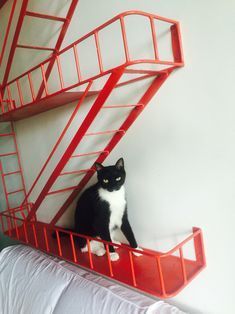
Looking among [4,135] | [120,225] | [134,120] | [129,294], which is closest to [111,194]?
[120,225]

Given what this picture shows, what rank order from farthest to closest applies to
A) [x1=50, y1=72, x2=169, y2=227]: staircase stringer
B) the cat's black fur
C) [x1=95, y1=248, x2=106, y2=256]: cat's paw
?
[x1=95, y1=248, x2=106, y2=256]: cat's paw → the cat's black fur → [x1=50, y1=72, x2=169, y2=227]: staircase stringer

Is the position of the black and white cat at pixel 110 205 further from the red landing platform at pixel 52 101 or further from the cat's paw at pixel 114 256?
the red landing platform at pixel 52 101

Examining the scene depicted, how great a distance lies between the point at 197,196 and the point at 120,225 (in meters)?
0.37

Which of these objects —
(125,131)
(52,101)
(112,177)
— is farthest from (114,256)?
(52,101)

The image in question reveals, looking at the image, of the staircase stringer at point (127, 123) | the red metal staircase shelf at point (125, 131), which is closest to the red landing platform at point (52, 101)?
the red metal staircase shelf at point (125, 131)

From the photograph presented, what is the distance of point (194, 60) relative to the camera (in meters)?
0.88

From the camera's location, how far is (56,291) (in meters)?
1.24

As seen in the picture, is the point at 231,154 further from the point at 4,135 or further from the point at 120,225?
the point at 4,135

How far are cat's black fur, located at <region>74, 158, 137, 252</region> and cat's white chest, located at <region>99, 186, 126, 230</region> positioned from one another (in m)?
0.01

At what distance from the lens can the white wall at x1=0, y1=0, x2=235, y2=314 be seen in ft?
2.73

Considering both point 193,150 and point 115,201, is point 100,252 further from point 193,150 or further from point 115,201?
point 193,150

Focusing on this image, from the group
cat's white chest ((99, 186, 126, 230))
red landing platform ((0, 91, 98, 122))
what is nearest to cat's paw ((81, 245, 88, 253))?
cat's white chest ((99, 186, 126, 230))

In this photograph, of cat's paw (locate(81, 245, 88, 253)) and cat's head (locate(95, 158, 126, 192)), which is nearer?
cat's head (locate(95, 158, 126, 192))

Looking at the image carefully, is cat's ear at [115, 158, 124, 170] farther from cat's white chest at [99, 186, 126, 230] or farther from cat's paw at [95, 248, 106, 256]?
cat's paw at [95, 248, 106, 256]
